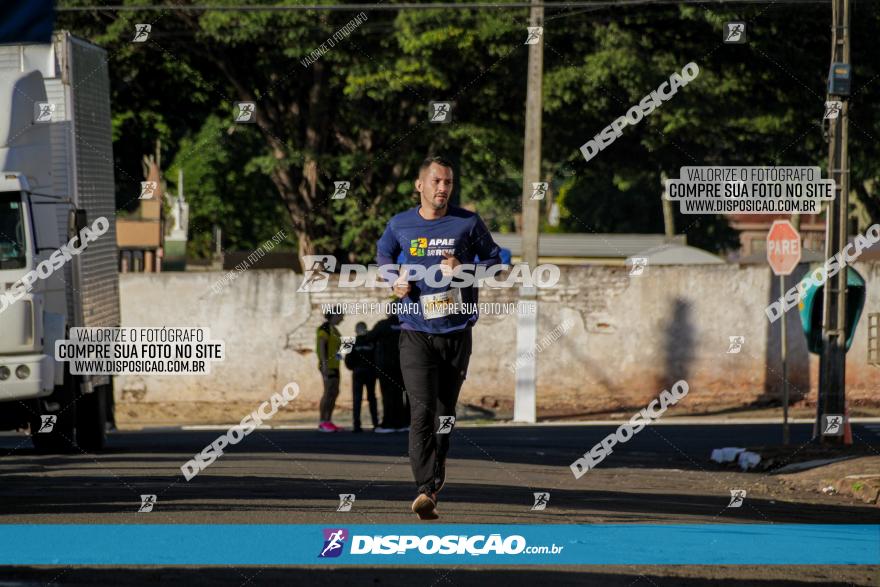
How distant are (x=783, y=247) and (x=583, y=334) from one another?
844 centimetres

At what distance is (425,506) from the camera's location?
363 inches

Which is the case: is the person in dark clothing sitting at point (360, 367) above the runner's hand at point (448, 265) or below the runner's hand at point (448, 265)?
below

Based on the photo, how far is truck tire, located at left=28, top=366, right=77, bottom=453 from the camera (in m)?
16.2

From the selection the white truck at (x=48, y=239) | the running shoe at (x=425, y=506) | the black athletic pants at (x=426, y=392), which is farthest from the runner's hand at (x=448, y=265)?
the white truck at (x=48, y=239)

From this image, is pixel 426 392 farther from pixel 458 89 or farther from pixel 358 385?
pixel 458 89

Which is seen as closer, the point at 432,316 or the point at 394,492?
the point at 432,316

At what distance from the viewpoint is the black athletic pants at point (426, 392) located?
364 inches

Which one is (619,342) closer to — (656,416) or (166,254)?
(656,416)

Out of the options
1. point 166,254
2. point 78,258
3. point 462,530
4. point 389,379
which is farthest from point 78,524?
point 166,254

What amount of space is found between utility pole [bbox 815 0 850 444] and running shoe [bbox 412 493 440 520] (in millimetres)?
9773

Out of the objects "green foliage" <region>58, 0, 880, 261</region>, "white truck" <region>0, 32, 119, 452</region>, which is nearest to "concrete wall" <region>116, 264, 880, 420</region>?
"green foliage" <region>58, 0, 880, 261</region>

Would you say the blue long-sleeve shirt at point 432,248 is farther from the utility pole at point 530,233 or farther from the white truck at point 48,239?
the utility pole at point 530,233

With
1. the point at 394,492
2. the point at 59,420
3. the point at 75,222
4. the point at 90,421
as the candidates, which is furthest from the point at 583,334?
the point at 394,492

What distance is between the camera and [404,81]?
99.2ft
